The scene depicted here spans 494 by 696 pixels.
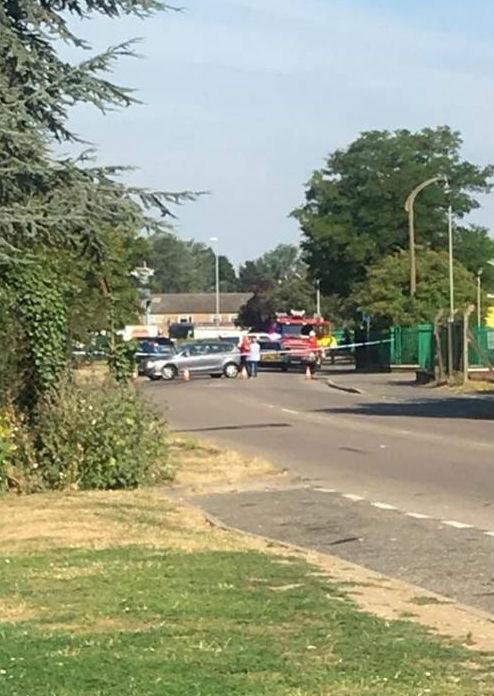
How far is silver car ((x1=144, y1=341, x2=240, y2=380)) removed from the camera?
58938 mm

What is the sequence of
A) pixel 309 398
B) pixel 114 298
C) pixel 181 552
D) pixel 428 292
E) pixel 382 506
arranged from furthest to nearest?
1. pixel 428 292
2. pixel 309 398
3. pixel 114 298
4. pixel 382 506
5. pixel 181 552

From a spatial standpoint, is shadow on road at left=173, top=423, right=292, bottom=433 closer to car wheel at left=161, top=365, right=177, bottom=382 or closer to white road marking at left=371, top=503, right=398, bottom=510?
white road marking at left=371, top=503, right=398, bottom=510

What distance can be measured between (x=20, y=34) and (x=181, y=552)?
23.9ft

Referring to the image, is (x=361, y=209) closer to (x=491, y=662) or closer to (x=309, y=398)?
(x=309, y=398)

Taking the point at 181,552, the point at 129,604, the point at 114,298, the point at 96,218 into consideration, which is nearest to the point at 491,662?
the point at 129,604

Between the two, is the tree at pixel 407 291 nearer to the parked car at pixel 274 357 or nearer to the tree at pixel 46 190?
the parked car at pixel 274 357

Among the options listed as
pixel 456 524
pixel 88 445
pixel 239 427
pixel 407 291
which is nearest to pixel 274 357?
pixel 407 291

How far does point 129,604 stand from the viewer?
9414mm

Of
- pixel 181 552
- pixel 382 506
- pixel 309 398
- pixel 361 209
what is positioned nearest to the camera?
pixel 181 552

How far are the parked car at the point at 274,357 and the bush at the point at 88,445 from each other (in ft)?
163

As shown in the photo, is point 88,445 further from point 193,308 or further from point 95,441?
point 193,308

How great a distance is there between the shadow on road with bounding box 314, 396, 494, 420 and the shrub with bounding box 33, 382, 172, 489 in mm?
14693

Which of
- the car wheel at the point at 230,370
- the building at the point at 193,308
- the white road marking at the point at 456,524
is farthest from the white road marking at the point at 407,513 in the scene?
the building at the point at 193,308

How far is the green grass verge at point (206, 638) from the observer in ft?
23.0
